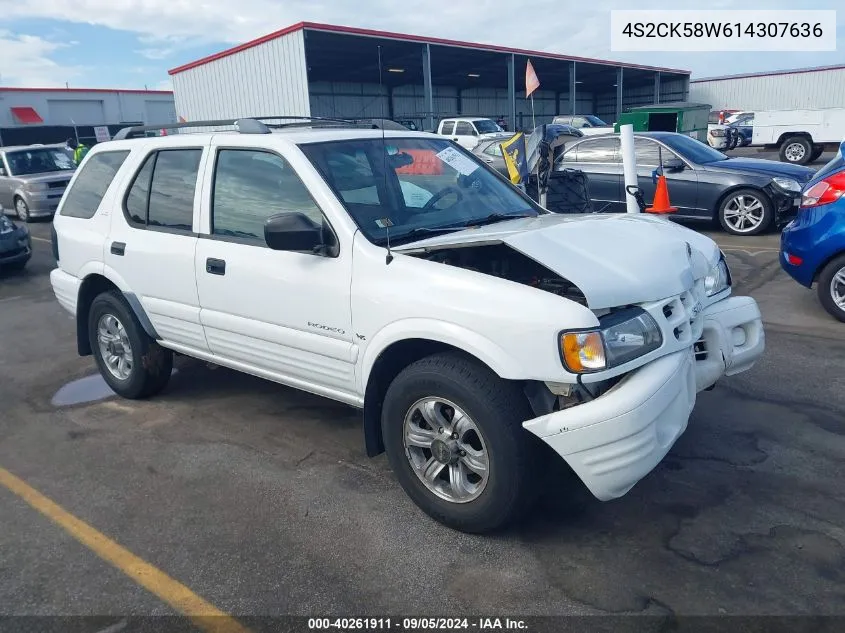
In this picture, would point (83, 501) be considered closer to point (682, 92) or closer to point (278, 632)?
point (278, 632)

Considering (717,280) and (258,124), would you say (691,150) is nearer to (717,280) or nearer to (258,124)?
(717,280)

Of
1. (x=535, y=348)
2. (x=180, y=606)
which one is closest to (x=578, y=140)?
(x=535, y=348)

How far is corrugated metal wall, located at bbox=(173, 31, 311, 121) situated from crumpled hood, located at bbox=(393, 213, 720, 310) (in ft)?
65.2

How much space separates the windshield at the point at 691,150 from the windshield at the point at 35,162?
1340 cm

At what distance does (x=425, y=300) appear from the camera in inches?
122

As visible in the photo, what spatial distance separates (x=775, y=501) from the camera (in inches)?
133

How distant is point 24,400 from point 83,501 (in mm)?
2071

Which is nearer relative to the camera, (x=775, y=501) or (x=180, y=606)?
(x=180, y=606)

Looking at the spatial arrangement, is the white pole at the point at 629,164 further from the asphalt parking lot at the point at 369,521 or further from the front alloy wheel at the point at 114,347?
the front alloy wheel at the point at 114,347

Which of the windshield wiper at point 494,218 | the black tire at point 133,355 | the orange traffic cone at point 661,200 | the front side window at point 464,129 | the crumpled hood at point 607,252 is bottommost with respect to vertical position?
the black tire at point 133,355

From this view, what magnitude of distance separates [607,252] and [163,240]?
2795 mm

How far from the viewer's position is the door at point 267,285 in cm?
355

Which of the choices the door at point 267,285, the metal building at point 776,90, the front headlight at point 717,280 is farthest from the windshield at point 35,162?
the metal building at point 776,90

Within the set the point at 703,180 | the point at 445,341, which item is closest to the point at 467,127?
the point at 703,180
